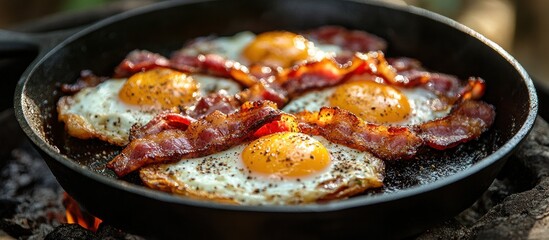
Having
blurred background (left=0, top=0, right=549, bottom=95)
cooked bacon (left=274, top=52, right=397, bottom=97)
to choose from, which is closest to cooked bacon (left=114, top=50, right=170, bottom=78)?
cooked bacon (left=274, top=52, right=397, bottom=97)

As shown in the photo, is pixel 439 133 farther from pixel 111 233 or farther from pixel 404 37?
pixel 111 233

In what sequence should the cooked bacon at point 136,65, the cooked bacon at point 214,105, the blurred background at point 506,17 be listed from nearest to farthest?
the cooked bacon at point 214,105
the cooked bacon at point 136,65
the blurred background at point 506,17

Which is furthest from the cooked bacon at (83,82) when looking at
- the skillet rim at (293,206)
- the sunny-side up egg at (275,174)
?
the sunny-side up egg at (275,174)

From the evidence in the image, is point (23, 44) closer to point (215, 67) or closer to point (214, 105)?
point (215, 67)

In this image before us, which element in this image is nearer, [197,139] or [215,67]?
[197,139]

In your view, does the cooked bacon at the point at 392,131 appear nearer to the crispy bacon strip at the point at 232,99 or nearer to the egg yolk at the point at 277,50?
the crispy bacon strip at the point at 232,99

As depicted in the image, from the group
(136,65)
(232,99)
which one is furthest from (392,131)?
(136,65)
